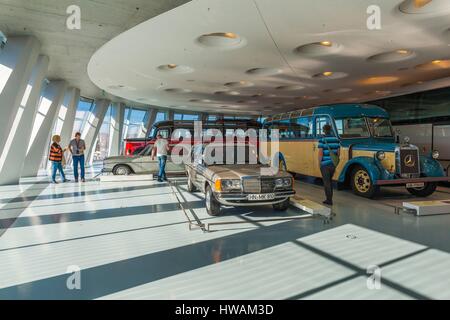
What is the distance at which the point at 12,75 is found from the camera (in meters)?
9.98

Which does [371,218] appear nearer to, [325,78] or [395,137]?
[395,137]

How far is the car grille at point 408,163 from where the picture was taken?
7.09m

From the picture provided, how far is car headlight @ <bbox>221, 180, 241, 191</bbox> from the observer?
548 cm

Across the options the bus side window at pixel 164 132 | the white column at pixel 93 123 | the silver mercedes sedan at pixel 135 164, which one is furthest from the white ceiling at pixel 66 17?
the white column at pixel 93 123

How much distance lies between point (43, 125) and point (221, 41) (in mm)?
10812

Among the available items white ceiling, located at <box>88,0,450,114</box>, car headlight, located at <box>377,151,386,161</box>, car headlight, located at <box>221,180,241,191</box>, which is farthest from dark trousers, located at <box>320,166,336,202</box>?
white ceiling, located at <box>88,0,450,114</box>

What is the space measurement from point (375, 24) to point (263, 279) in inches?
288

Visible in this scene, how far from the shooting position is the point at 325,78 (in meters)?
13.8

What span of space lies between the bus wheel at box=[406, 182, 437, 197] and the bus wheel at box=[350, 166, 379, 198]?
4.44ft

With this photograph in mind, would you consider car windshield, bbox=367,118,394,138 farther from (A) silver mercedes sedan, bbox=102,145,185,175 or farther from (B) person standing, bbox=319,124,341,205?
(A) silver mercedes sedan, bbox=102,145,185,175

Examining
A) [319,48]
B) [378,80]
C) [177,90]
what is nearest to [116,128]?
[177,90]

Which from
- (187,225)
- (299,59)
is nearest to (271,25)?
(299,59)

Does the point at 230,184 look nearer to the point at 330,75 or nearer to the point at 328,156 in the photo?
the point at 328,156

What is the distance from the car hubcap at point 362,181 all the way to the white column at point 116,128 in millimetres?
21736
